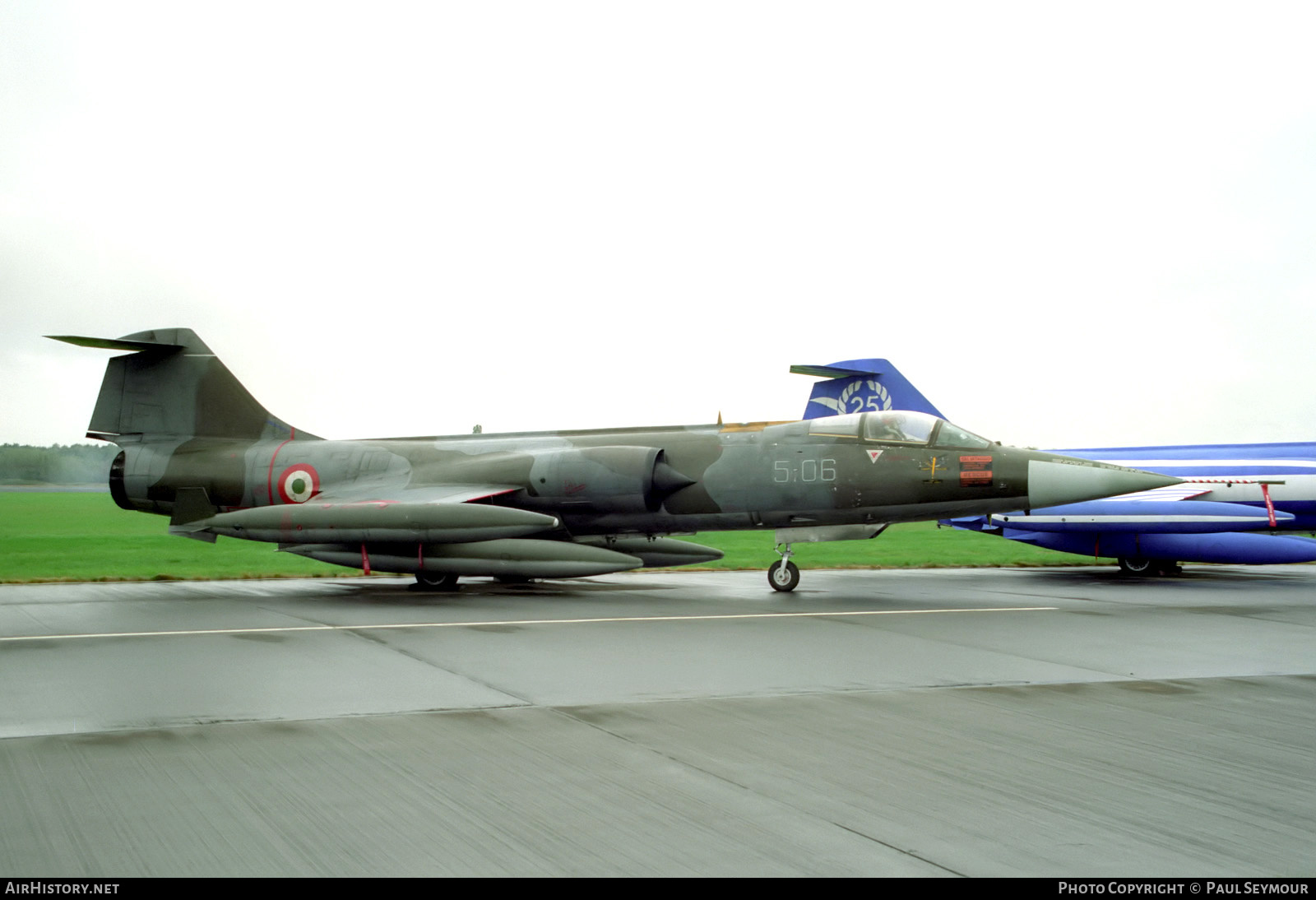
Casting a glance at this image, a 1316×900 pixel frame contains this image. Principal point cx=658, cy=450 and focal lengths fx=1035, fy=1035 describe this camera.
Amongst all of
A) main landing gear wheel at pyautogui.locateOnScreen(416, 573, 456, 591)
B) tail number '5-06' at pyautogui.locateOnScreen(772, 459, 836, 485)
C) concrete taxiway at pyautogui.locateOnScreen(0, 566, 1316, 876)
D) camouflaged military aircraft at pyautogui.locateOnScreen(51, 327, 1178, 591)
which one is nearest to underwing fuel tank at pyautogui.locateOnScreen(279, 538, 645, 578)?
camouflaged military aircraft at pyautogui.locateOnScreen(51, 327, 1178, 591)

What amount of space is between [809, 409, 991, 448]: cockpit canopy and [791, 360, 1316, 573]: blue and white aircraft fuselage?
386 centimetres

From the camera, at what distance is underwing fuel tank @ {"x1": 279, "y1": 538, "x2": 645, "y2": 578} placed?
1339 centimetres

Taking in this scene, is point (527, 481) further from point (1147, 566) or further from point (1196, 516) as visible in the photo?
point (1147, 566)

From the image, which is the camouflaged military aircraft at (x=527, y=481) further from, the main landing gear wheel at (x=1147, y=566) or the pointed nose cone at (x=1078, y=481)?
the main landing gear wheel at (x=1147, y=566)

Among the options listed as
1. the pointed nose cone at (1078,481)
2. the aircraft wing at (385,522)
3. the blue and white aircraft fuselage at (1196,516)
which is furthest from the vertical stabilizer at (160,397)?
the blue and white aircraft fuselage at (1196,516)

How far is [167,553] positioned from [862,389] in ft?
49.0

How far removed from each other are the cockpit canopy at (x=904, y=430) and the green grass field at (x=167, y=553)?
6.35 metres

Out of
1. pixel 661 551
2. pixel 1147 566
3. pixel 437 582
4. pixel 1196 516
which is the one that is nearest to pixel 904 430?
pixel 661 551

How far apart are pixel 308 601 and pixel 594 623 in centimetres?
460

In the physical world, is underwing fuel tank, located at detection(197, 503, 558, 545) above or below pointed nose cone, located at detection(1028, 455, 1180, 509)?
below

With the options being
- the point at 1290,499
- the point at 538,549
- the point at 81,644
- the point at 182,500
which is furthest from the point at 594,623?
the point at 1290,499

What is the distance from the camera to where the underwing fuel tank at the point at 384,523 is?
13.2 metres

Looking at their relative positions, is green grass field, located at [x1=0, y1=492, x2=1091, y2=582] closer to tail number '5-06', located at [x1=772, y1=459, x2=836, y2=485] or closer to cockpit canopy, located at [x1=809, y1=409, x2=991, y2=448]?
tail number '5-06', located at [x1=772, y1=459, x2=836, y2=485]
